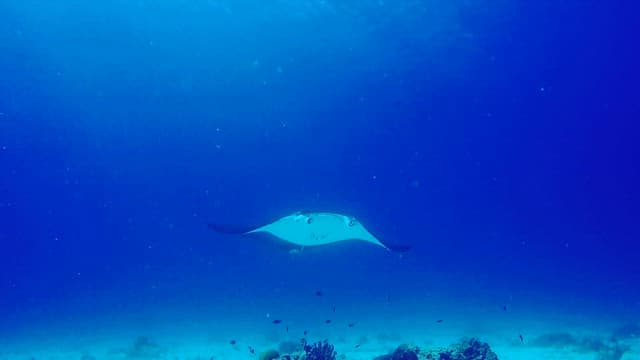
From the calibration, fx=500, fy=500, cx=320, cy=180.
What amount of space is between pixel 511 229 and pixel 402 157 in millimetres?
42651

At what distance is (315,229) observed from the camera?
10141 mm

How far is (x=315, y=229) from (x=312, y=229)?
6 cm

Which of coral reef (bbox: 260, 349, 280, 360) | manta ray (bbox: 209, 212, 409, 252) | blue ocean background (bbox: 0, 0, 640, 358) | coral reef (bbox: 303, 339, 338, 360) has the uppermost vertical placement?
blue ocean background (bbox: 0, 0, 640, 358)

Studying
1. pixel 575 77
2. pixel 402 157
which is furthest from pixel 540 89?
pixel 402 157

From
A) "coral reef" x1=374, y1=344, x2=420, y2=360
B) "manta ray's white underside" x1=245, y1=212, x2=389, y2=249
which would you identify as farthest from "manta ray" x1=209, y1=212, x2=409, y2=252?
"coral reef" x1=374, y1=344, x2=420, y2=360

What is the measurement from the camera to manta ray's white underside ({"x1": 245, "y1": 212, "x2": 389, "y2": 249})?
9.88m

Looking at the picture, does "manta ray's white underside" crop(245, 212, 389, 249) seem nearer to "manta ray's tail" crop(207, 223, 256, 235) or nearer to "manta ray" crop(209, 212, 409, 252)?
"manta ray" crop(209, 212, 409, 252)

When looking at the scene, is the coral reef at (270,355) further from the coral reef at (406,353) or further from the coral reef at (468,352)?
the coral reef at (468,352)

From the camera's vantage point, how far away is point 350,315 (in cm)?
4447

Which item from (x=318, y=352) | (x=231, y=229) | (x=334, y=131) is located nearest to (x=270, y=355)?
(x=318, y=352)

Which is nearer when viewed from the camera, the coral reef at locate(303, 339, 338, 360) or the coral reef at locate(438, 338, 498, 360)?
the coral reef at locate(438, 338, 498, 360)

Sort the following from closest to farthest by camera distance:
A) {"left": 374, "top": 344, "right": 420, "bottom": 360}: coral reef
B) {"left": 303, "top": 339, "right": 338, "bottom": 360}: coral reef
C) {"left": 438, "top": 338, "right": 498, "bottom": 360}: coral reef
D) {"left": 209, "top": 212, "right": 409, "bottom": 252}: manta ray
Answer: {"left": 438, "top": 338, "right": 498, "bottom": 360}: coral reef
{"left": 374, "top": 344, "right": 420, "bottom": 360}: coral reef
{"left": 303, "top": 339, "right": 338, "bottom": 360}: coral reef
{"left": 209, "top": 212, "right": 409, "bottom": 252}: manta ray

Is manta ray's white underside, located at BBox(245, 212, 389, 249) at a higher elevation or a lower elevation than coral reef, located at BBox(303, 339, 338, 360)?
higher

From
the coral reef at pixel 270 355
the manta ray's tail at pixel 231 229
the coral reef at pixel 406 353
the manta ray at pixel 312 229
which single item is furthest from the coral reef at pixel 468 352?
the manta ray's tail at pixel 231 229
